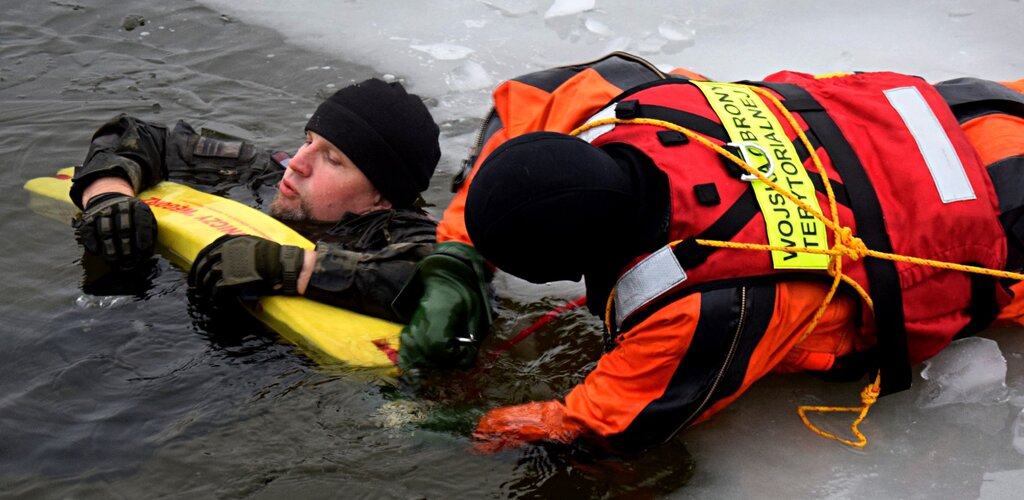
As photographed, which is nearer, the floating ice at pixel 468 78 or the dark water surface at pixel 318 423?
the dark water surface at pixel 318 423

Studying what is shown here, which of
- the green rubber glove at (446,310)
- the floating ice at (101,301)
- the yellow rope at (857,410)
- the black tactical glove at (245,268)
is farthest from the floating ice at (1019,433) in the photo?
the floating ice at (101,301)

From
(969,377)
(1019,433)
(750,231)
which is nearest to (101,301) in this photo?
(750,231)

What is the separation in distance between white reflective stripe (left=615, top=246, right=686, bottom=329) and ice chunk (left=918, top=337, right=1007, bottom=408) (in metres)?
1.04

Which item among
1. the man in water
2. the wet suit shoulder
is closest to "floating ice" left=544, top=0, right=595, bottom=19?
the man in water

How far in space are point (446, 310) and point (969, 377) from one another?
5.32 feet

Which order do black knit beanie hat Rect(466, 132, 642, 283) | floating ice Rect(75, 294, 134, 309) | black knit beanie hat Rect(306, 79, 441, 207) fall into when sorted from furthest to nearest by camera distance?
black knit beanie hat Rect(306, 79, 441, 207) → floating ice Rect(75, 294, 134, 309) → black knit beanie hat Rect(466, 132, 642, 283)

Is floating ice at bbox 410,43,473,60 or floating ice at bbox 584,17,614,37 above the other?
floating ice at bbox 584,17,614,37

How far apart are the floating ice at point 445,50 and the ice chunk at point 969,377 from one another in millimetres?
3576

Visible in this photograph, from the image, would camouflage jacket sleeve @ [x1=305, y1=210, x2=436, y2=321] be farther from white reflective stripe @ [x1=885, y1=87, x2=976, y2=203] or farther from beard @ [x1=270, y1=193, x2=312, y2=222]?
white reflective stripe @ [x1=885, y1=87, x2=976, y2=203]

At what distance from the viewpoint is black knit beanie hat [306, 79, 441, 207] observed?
378 centimetres

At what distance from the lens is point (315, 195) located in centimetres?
385

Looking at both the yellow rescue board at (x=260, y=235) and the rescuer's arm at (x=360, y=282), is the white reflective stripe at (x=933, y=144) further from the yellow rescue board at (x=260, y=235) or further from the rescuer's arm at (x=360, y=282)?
the yellow rescue board at (x=260, y=235)

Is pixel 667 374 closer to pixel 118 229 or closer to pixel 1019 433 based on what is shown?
pixel 1019 433

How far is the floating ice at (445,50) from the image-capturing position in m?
5.70
